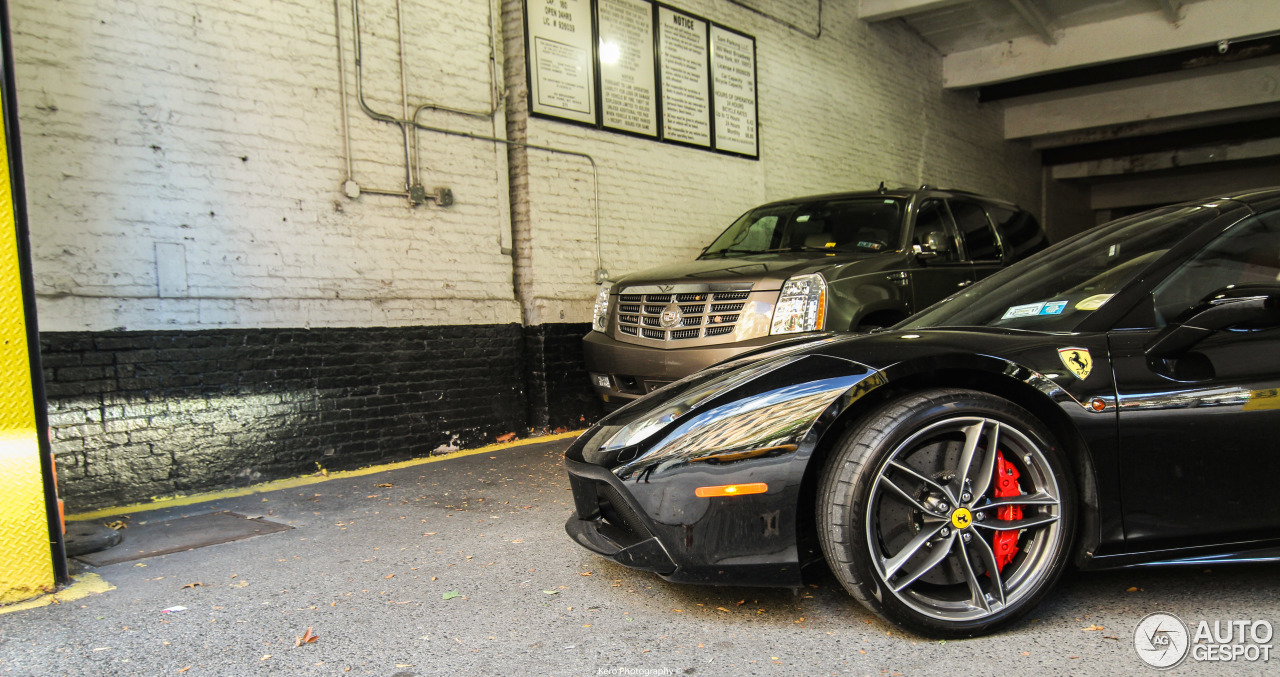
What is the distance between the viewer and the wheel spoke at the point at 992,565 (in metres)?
2.29

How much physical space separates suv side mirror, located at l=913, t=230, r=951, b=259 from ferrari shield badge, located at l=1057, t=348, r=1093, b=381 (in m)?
3.23

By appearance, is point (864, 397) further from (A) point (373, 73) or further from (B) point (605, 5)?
(B) point (605, 5)

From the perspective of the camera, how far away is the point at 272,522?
13.7 ft

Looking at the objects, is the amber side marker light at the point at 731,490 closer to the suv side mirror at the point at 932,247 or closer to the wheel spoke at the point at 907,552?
the wheel spoke at the point at 907,552

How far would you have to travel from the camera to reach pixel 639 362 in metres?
5.29

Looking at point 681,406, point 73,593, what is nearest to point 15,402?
point 73,593

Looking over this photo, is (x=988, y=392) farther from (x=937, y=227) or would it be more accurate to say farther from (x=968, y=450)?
(x=937, y=227)

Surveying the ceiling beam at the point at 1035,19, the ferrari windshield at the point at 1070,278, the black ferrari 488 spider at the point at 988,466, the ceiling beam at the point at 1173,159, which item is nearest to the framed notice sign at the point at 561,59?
the ferrari windshield at the point at 1070,278

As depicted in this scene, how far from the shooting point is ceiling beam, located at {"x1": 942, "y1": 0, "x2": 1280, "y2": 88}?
10.8 metres

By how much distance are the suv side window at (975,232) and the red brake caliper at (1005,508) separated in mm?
4095

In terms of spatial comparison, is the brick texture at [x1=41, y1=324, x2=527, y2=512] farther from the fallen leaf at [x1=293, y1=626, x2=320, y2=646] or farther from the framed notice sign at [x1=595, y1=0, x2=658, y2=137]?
the fallen leaf at [x1=293, y1=626, x2=320, y2=646]

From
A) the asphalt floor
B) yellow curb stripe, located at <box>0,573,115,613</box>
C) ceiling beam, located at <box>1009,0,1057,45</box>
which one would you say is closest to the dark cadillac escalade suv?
the asphalt floor

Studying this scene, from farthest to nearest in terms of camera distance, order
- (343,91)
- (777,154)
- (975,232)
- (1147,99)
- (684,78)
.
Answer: (1147,99) → (777,154) → (684,78) → (975,232) → (343,91)

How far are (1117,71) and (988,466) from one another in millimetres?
13760
